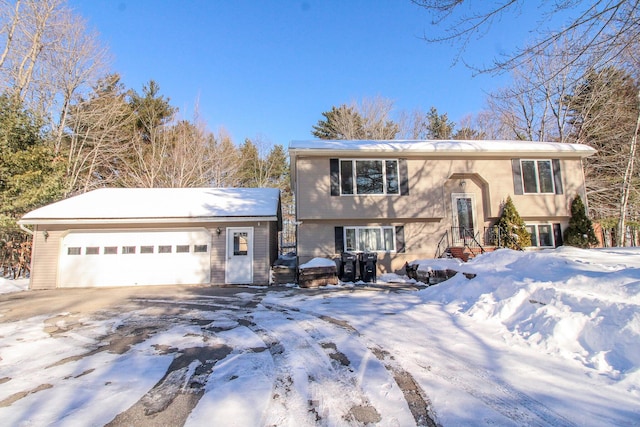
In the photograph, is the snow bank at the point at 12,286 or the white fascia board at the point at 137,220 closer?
the snow bank at the point at 12,286

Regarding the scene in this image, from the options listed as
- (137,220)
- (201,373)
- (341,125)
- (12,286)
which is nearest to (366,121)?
(341,125)

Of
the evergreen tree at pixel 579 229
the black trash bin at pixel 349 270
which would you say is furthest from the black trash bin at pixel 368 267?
the evergreen tree at pixel 579 229

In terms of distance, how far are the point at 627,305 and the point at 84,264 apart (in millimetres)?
14358

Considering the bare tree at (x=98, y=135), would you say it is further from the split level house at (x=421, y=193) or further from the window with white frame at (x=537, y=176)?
the window with white frame at (x=537, y=176)

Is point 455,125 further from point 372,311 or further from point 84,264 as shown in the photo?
A: point 84,264

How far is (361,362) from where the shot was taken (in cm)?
356

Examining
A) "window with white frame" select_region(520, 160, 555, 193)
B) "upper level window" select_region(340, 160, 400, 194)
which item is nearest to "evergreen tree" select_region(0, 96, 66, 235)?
"upper level window" select_region(340, 160, 400, 194)

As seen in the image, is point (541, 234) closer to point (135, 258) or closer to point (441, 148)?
point (441, 148)

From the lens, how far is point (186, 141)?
74.0ft

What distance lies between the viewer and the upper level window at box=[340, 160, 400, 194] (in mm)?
12711

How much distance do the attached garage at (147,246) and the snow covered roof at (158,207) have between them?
0.12 ft

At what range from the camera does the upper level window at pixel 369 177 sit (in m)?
12.7

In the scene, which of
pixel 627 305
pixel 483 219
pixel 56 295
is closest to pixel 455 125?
pixel 483 219

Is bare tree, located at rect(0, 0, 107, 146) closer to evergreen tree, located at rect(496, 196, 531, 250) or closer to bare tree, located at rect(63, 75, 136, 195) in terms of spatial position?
bare tree, located at rect(63, 75, 136, 195)
